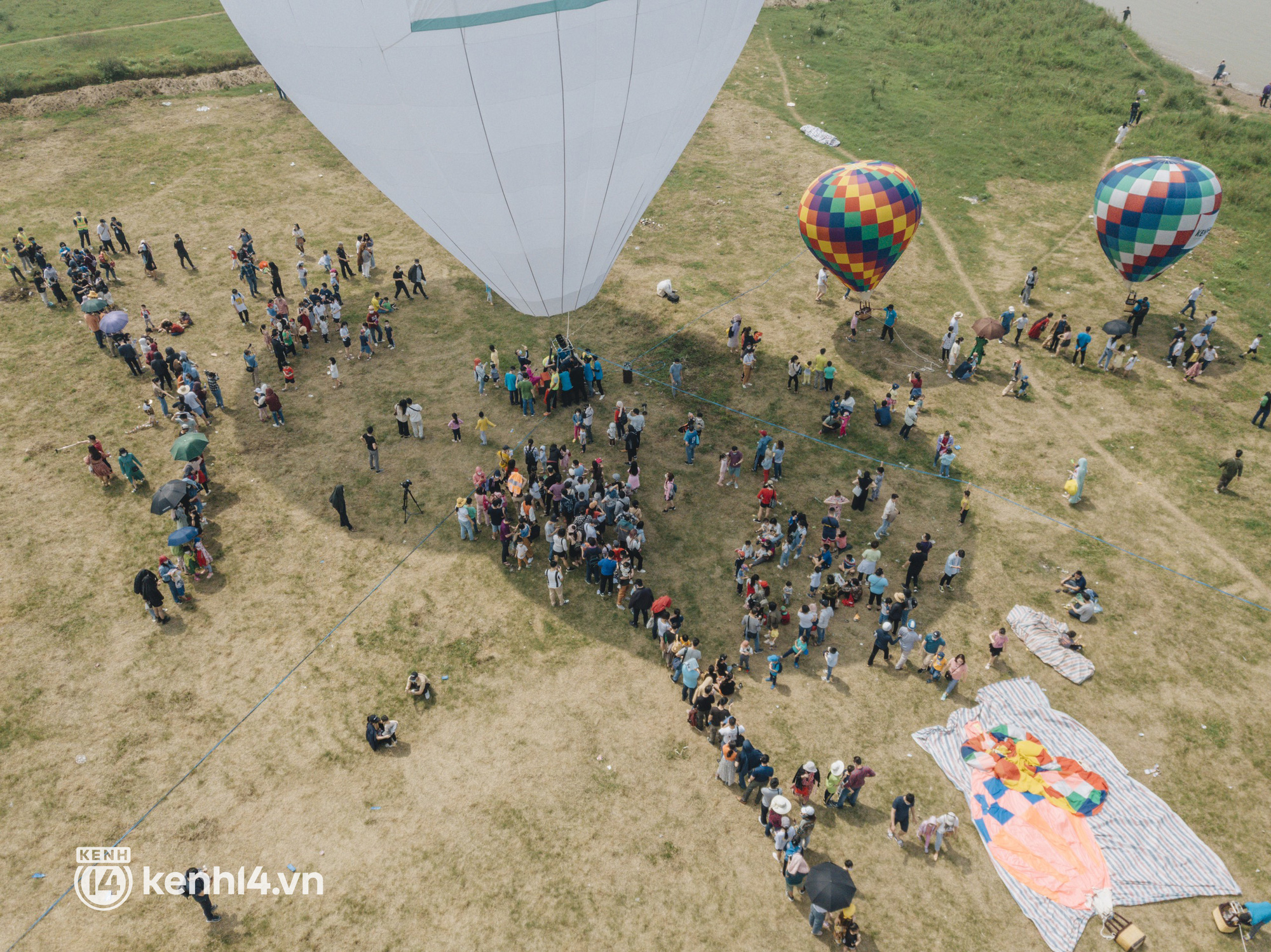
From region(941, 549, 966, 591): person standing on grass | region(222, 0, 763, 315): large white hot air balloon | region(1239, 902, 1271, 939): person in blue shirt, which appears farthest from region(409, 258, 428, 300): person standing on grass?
region(1239, 902, 1271, 939): person in blue shirt

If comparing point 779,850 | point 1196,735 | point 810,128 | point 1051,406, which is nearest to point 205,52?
point 810,128

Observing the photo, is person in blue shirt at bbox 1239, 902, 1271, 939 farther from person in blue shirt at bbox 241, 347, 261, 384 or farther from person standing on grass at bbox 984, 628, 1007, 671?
person in blue shirt at bbox 241, 347, 261, 384

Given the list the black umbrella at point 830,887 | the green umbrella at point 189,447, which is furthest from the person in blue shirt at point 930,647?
the green umbrella at point 189,447

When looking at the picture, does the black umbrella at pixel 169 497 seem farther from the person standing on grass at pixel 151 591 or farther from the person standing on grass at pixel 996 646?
the person standing on grass at pixel 996 646

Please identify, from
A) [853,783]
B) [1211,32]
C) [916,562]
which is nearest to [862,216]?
[916,562]

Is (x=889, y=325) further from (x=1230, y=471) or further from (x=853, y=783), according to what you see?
(x=853, y=783)

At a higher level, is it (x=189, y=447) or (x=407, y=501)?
(x=189, y=447)

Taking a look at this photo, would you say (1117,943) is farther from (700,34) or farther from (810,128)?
(810,128)
